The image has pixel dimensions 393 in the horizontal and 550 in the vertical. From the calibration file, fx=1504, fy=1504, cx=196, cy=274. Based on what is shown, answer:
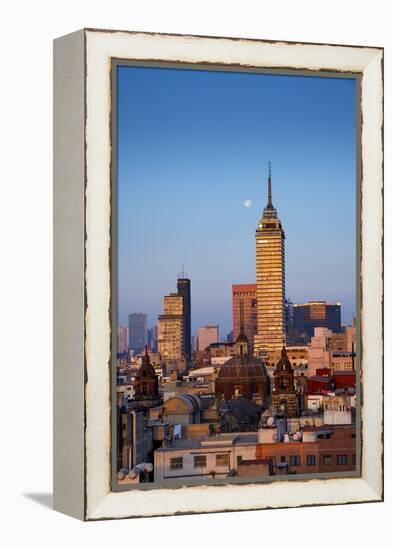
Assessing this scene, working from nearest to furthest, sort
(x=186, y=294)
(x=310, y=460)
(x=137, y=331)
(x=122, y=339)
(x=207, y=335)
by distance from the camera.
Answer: (x=122, y=339), (x=137, y=331), (x=186, y=294), (x=207, y=335), (x=310, y=460)

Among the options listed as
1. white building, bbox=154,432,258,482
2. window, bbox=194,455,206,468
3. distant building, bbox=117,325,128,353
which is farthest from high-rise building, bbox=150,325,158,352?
window, bbox=194,455,206,468

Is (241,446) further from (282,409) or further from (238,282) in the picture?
(238,282)

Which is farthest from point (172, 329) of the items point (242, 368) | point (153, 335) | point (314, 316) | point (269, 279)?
point (314, 316)

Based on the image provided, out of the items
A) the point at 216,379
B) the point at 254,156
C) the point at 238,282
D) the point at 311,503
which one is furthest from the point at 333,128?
the point at 311,503

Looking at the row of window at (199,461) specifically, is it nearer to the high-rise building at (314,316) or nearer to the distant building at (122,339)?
the distant building at (122,339)

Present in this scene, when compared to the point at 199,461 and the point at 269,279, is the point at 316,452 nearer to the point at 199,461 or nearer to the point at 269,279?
the point at 199,461

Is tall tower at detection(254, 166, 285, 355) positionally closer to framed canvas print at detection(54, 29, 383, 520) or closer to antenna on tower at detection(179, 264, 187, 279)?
framed canvas print at detection(54, 29, 383, 520)
